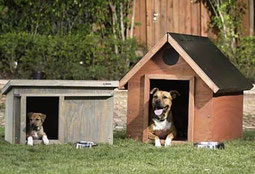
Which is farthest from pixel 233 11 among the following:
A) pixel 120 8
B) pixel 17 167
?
pixel 17 167

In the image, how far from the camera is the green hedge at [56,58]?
561 inches

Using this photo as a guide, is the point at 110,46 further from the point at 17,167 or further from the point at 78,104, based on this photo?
the point at 17,167

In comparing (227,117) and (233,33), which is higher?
(233,33)

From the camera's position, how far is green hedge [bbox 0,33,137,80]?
46.7ft

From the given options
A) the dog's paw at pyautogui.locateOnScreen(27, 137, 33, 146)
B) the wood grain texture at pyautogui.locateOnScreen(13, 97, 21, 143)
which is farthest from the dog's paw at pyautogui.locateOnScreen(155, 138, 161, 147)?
the wood grain texture at pyautogui.locateOnScreen(13, 97, 21, 143)

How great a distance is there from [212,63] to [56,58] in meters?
6.59

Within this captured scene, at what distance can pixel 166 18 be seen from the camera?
638 inches

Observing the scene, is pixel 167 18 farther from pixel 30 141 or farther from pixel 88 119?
pixel 30 141

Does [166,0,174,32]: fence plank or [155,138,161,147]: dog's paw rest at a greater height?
[166,0,174,32]: fence plank

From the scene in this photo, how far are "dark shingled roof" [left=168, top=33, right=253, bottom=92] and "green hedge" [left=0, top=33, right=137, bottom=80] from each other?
5778mm

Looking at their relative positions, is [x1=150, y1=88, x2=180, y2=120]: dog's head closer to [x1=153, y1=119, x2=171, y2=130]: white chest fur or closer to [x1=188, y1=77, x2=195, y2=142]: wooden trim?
[x1=153, y1=119, x2=171, y2=130]: white chest fur

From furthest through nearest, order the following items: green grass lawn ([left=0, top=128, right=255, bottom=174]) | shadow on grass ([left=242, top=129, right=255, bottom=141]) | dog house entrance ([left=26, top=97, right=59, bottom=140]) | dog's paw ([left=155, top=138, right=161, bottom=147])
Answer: dog house entrance ([left=26, top=97, right=59, bottom=140]) → shadow on grass ([left=242, top=129, right=255, bottom=141]) → dog's paw ([left=155, top=138, right=161, bottom=147]) → green grass lawn ([left=0, top=128, right=255, bottom=174])

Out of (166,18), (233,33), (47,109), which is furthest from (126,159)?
(166,18)

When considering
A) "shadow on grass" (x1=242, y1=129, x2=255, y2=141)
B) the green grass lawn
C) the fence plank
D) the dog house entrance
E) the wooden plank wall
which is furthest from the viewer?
the fence plank
